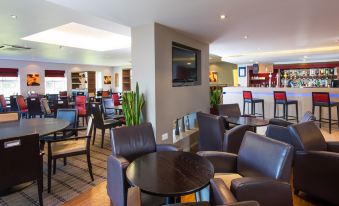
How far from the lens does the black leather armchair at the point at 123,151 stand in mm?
1868

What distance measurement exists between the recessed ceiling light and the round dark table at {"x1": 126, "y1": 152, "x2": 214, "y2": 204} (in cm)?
430

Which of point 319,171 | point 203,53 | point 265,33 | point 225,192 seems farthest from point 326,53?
point 225,192

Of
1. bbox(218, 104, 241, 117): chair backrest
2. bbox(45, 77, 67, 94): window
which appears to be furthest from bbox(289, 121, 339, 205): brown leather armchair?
bbox(45, 77, 67, 94): window

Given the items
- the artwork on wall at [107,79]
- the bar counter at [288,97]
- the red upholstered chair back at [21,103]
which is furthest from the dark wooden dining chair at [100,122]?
the artwork on wall at [107,79]

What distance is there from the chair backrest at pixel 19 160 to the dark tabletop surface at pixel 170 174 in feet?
3.86

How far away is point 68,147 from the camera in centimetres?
309

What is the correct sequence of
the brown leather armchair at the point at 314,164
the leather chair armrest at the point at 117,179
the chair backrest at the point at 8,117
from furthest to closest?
the chair backrest at the point at 8,117 → the brown leather armchair at the point at 314,164 → the leather chair armrest at the point at 117,179

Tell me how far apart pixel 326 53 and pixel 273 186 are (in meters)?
7.79

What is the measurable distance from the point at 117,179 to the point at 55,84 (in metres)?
10.7

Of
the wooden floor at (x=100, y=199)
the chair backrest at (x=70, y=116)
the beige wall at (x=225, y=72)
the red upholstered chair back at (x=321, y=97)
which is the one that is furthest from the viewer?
the beige wall at (x=225, y=72)

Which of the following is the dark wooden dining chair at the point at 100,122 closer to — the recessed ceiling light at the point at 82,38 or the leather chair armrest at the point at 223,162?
the recessed ceiling light at the point at 82,38

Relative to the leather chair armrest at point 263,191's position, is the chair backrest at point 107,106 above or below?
above

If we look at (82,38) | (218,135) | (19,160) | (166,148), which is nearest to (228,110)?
(218,135)

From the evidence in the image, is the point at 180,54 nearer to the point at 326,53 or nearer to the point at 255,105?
the point at 255,105
